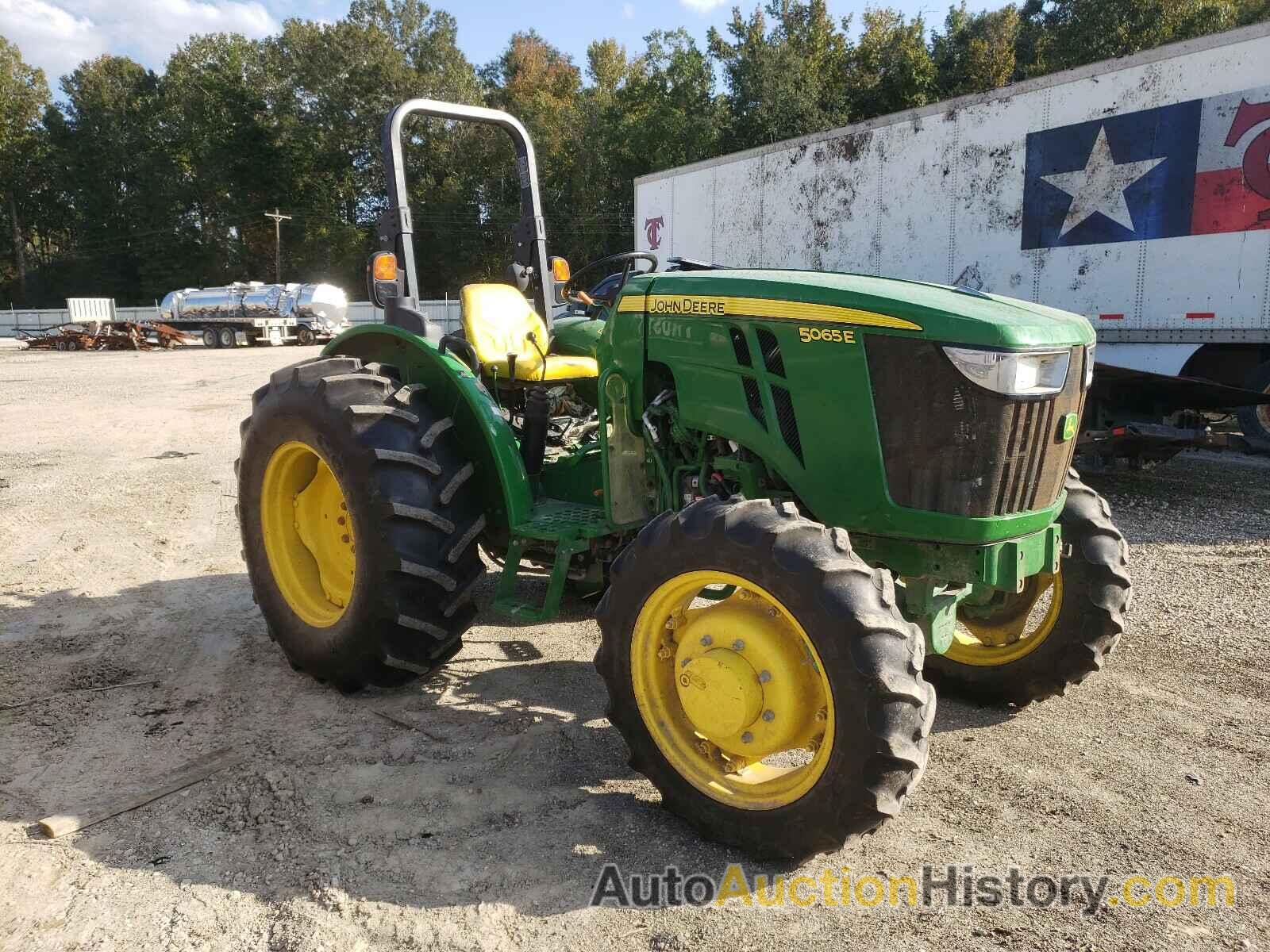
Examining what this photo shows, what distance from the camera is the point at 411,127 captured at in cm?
4322

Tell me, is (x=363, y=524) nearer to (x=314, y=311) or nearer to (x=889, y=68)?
(x=314, y=311)

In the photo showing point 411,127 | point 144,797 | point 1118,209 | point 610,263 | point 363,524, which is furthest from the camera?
point 411,127

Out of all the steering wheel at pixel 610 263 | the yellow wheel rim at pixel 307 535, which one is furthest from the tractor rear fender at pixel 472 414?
the steering wheel at pixel 610 263

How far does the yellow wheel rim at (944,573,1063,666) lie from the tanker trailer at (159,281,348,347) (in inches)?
1253

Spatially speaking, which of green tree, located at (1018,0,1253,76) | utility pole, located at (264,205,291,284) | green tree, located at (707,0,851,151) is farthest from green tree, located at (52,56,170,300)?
green tree, located at (1018,0,1253,76)

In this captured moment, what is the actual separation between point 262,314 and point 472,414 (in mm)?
31486

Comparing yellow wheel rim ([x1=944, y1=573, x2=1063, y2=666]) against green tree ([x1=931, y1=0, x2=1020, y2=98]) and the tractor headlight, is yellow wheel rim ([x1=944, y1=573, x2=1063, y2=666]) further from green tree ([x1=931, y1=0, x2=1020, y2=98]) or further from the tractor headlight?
green tree ([x1=931, y1=0, x2=1020, y2=98])

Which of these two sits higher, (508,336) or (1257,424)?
(508,336)

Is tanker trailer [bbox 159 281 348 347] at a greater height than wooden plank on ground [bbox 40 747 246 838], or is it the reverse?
tanker trailer [bbox 159 281 348 347]

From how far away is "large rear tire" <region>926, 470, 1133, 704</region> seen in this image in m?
3.26

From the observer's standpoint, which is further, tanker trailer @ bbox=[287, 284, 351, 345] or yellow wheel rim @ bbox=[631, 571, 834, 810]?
tanker trailer @ bbox=[287, 284, 351, 345]

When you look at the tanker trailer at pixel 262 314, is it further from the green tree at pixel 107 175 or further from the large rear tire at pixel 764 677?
the large rear tire at pixel 764 677

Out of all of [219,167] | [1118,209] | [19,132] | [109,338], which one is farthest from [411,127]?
[1118,209]

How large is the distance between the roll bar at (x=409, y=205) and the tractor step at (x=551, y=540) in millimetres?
1297
